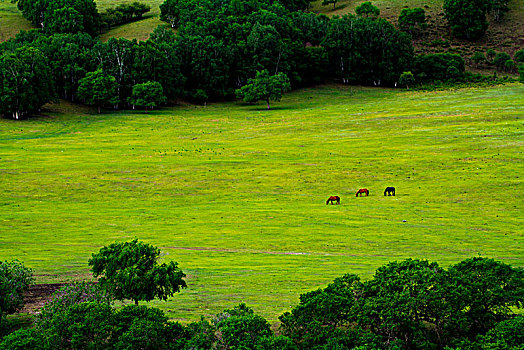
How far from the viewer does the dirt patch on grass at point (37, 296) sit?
97.0ft

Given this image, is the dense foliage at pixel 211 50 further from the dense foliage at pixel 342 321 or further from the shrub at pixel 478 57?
the dense foliage at pixel 342 321

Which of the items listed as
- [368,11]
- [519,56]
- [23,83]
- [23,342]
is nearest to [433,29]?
[368,11]

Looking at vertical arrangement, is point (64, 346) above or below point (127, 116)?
below

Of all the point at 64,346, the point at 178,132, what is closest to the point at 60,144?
the point at 178,132

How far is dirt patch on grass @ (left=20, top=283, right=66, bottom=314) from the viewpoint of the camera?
97.0 ft

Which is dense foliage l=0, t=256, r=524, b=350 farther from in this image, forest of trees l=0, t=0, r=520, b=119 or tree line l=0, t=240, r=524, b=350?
forest of trees l=0, t=0, r=520, b=119

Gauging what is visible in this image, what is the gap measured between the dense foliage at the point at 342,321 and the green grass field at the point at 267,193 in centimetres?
335

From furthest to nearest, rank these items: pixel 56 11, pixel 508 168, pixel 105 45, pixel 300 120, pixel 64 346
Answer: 1. pixel 56 11
2. pixel 105 45
3. pixel 300 120
4. pixel 508 168
5. pixel 64 346

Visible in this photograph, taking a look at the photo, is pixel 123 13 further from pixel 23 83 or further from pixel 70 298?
pixel 70 298

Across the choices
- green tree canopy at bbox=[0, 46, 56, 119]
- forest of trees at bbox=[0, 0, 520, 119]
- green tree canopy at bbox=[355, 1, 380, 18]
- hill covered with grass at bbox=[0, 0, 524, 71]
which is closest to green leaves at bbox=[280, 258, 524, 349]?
green tree canopy at bbox=[0, 46, 56, 119]

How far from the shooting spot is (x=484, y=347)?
21.6m

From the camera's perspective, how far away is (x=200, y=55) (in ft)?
455

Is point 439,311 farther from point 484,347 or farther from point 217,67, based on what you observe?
point 217,67

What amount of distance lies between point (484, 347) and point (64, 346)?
17.5 m
